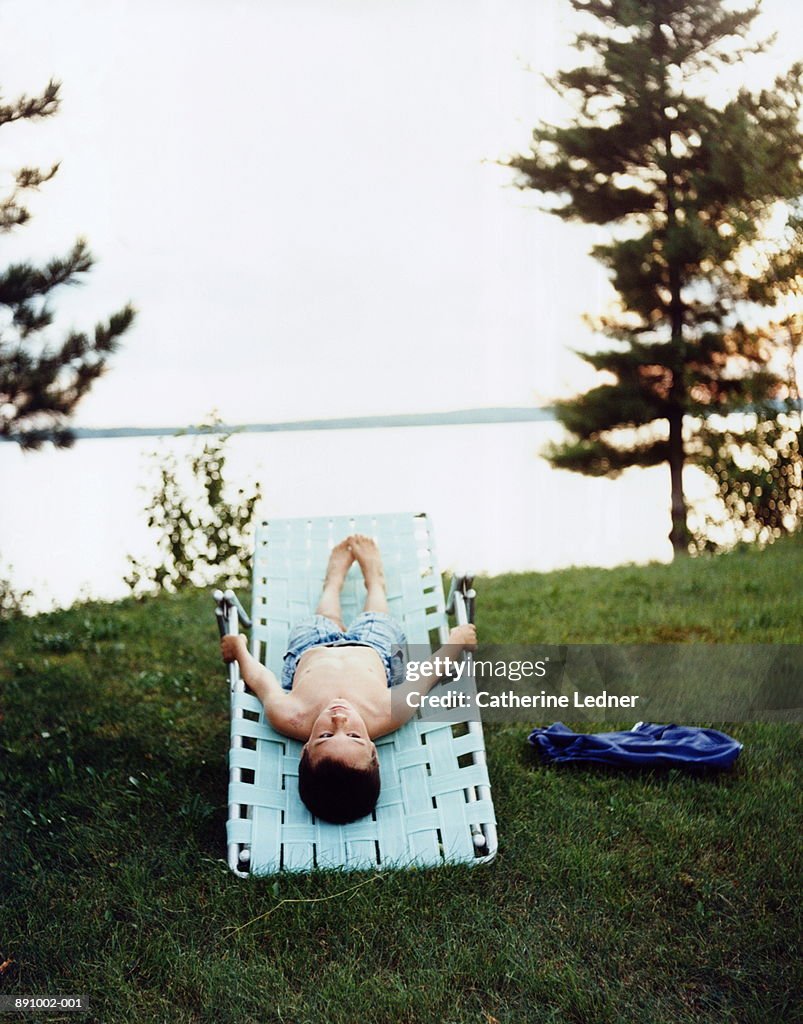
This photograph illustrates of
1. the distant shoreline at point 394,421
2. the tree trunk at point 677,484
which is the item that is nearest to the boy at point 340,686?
the tree trunk at point 677,484

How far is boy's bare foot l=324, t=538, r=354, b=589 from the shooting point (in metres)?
3.74

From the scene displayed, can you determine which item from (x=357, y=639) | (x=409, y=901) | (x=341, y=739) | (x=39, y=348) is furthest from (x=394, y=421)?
(x=409, y=901)

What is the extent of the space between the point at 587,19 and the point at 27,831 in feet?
26.9

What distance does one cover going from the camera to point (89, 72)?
448 centimetres

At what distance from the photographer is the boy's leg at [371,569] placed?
364cm

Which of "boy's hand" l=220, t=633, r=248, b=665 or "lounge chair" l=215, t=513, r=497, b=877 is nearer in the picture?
"lounge chair" l=215, t=513, r=497, b=877

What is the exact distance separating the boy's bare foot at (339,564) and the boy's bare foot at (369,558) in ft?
0.07

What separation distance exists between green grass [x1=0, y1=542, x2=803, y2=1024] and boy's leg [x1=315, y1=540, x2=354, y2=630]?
25.1 inches

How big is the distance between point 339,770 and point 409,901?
15.2 inches

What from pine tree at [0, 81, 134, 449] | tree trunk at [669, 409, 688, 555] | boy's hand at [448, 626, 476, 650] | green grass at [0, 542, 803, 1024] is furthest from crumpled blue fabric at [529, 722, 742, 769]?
Answer: tree trunk at [669, 409, 688, 555]

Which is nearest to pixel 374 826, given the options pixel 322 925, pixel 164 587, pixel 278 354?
pixel 322 925

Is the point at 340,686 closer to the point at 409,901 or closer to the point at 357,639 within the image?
the point at 357,639

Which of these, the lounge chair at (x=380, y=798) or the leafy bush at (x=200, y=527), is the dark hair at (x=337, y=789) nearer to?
the lounge chair at (x=380, y=798)

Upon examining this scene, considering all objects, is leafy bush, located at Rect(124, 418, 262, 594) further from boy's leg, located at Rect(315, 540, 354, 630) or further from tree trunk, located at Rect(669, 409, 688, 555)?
tree trunk, located at Rect(669, 409, 688, 555)
